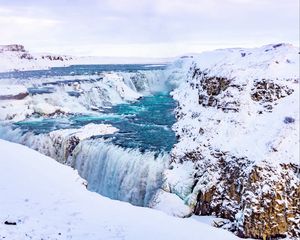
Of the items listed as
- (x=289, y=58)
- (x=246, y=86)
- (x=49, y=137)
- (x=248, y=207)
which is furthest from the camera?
(x=49, y=137)

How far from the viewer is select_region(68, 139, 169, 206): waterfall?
23266mm

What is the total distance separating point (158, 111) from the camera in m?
43.6

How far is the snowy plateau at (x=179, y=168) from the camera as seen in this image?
11383 millimetres

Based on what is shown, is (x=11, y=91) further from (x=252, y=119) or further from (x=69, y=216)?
(x=69, y=216)

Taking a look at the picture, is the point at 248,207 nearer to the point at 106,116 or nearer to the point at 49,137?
the point at 49,137

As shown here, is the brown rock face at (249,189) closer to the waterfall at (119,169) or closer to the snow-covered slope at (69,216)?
the waterfall at (119,169)

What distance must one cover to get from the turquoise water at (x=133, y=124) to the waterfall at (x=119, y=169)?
950mm

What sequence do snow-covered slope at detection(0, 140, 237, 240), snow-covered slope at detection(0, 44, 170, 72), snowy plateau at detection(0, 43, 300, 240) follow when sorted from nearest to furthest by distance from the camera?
1. snow-covered slope at detection(0, 140, 237, 240)
2. snowy plateau at detection(0, 43, 300, 240)
3. snow-covered slope at detection(0, 44, 170, 72)

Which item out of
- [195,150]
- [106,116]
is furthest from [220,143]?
[106,116]

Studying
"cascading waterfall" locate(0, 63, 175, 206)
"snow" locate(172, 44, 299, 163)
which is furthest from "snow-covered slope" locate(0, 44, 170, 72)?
"snow" locate(172, 44, 299, 163)

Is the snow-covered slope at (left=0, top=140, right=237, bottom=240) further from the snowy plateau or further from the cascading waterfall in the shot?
the cascading waterfall

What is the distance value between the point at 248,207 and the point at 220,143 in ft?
15.2

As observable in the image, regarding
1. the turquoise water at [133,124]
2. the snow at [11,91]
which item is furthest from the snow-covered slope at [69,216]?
the snow at [11,91]

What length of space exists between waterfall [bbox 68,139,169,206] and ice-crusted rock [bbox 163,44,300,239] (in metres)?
1.19
